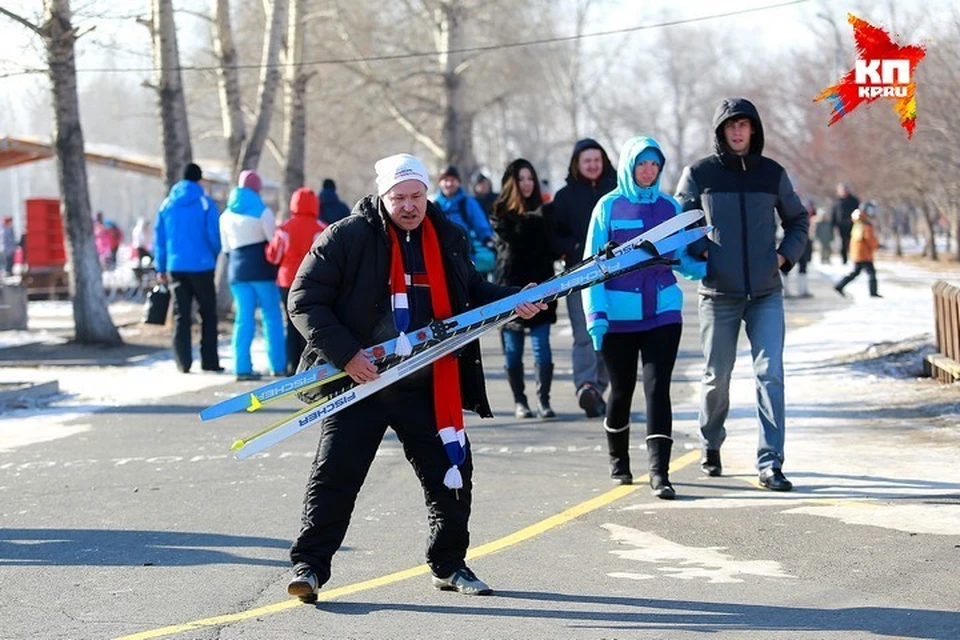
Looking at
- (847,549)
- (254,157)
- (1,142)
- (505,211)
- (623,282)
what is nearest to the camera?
(847,549)

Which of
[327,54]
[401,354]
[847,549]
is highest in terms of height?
[327,54]

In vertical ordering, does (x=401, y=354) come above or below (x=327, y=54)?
below

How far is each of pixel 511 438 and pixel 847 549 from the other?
4390 millimetres

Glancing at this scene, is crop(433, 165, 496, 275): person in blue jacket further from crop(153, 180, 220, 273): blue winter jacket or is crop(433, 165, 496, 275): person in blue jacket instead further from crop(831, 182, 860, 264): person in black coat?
crop(831, 182, 860, 264): person in black coat

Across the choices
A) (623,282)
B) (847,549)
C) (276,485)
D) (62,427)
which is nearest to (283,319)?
(62,427)

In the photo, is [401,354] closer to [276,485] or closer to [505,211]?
[276,485]

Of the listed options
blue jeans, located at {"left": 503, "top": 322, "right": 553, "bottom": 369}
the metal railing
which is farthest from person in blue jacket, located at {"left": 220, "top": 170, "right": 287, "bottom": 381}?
the metal railing

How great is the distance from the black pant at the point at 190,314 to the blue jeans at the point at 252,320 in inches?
23.6

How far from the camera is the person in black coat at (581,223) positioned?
12.0m

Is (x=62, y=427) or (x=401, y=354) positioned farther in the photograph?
(x=62, y=427)

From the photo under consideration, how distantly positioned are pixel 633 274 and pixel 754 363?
1.01 meters

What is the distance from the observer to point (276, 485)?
31.5ft

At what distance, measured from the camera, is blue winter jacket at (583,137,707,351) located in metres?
8.73

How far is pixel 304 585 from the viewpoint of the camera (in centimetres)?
640
